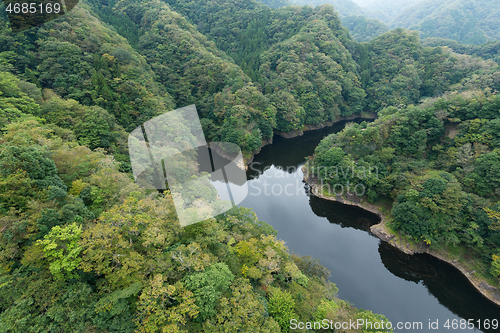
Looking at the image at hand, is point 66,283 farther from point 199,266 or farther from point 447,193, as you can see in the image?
point 447,193

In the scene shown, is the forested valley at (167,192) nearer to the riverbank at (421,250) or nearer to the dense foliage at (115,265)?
the dense foliage at (115,265)

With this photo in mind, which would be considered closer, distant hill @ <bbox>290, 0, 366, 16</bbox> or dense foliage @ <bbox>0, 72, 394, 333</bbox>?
dense foliage @ <bbox>0, 72, 394, 333</bbox>

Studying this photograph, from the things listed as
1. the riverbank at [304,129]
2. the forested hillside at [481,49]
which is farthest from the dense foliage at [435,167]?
the forested hillside at [481,49]

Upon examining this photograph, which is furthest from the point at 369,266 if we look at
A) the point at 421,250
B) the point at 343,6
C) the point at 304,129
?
the point at 343,6

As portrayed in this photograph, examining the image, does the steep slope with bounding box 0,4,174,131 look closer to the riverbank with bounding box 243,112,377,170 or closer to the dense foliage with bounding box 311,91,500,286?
the riverbank with bounding box 243,112,377,170

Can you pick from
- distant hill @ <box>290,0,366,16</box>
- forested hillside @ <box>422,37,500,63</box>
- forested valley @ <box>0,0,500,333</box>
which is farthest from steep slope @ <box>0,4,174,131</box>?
distant hill @ <box>290,0,366,16</box>
